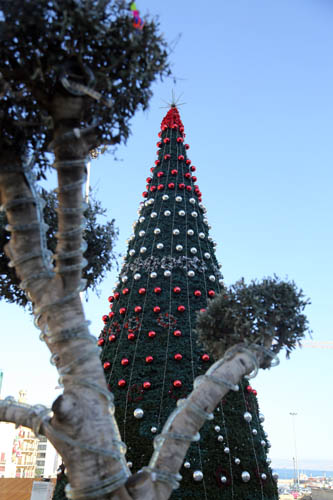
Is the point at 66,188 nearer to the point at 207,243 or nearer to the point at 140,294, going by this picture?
the point at 140,294

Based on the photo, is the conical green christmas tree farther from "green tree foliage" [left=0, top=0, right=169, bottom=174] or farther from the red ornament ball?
"green tree foliage" [left=0, top=0, right=169, bottom=174]

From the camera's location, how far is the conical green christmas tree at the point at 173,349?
5891 millimetres

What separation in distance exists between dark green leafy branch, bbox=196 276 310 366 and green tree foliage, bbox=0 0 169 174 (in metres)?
2.10

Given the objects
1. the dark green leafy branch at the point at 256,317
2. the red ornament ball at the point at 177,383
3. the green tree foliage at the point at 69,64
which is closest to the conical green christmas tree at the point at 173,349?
the red ornament ball at the point at 177,383

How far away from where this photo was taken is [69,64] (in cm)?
370

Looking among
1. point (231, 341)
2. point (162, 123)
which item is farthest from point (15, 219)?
point (162, 123)

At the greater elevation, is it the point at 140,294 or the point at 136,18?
the point at 136,18

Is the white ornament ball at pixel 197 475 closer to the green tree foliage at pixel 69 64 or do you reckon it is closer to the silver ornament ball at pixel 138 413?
the silver ornament ball at pixel 138 413

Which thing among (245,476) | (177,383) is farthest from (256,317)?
(245,476)

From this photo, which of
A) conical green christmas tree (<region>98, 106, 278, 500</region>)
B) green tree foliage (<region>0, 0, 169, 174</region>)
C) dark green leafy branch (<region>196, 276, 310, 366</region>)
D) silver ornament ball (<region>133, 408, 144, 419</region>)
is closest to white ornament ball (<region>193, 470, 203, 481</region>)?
conical green christmas tree (<region>98, 106, 278, 500</region>)

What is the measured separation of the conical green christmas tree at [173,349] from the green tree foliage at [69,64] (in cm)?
315

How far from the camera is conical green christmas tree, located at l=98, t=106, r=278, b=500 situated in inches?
232

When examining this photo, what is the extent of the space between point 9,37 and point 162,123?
615 centimetres

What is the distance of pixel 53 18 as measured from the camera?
3.61 m
